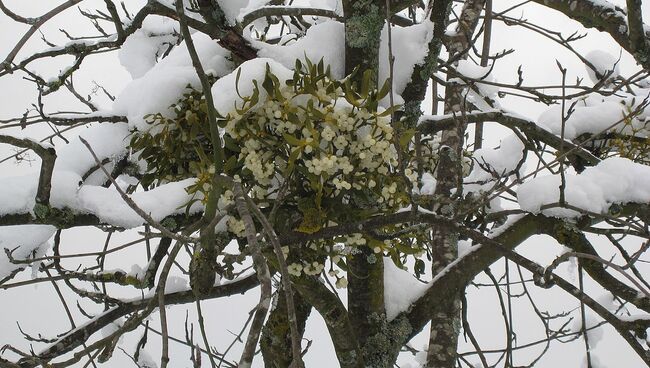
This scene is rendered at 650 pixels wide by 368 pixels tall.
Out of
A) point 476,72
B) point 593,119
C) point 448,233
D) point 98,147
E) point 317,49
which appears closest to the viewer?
point 317,49

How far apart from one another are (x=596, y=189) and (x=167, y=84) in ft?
3.74

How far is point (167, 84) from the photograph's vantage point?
1541 millimetres

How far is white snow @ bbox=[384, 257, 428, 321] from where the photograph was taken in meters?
1.70

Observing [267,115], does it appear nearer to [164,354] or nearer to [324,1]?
[164,354]

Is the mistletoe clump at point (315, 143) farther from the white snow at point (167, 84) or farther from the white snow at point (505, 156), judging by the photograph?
the white snow at point (505, 156)

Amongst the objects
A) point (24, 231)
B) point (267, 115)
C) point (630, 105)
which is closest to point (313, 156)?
point (267, 115)

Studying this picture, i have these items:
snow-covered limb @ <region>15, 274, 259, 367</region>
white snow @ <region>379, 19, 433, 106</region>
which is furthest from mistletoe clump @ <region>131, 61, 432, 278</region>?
snow-covered limb @ <region>15, 274, 259, 367</region>

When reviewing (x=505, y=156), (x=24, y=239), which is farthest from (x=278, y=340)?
(x=505, y=156)

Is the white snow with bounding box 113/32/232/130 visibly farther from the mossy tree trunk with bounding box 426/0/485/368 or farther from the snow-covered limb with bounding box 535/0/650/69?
the snow-covered limb with bounding box 535/0/650/69

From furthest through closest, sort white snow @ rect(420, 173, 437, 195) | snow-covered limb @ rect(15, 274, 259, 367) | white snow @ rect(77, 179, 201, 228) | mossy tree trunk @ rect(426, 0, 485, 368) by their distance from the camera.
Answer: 1. white snow @ rect(420, 173, 437, 195)
2. mossy tree trunk @ rect(426, 0, 485, 368)
3. snow-covered limb @ rect(15, 274, 259, 367)
4. white snow @ rect(77, 179, 201, 228)

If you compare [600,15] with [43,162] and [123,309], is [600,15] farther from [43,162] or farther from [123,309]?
[123,309]

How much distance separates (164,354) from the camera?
0.74 meters

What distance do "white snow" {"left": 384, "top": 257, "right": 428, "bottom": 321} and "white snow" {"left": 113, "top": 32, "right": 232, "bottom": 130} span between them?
78 cm

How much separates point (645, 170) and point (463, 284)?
566 mm
